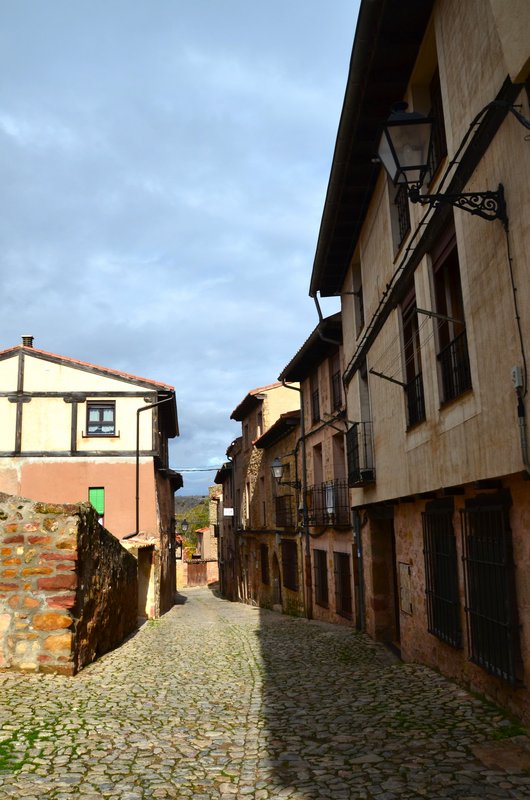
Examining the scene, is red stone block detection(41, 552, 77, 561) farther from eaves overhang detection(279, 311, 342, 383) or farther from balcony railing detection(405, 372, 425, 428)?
eaves overhang detection(279, 311, 342, 383)

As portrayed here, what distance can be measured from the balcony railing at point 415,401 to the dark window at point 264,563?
1654 cm

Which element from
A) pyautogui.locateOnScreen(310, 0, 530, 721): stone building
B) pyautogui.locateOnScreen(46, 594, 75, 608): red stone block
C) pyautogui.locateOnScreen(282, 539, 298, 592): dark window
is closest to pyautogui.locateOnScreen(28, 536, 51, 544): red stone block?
pyautogui.locateOnScreen(46, 594, 75, 608): red stone block

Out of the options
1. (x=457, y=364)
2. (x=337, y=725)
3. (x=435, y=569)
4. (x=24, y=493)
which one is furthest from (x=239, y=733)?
(x=24, y=493)

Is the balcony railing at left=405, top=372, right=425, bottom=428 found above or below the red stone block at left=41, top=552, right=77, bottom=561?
above

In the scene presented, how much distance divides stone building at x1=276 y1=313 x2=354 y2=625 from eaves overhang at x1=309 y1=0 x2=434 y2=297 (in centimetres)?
308

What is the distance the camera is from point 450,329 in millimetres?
6926

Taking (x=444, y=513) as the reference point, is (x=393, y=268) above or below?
above

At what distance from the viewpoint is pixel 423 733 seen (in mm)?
5609

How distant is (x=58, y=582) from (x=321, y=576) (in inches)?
396

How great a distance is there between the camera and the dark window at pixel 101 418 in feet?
67.6

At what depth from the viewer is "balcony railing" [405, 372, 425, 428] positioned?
793 cm

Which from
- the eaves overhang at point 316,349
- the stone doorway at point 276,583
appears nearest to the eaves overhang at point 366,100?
the eaves overhang at point 316,349

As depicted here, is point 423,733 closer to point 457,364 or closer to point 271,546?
point 457,364

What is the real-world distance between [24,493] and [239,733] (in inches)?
614
